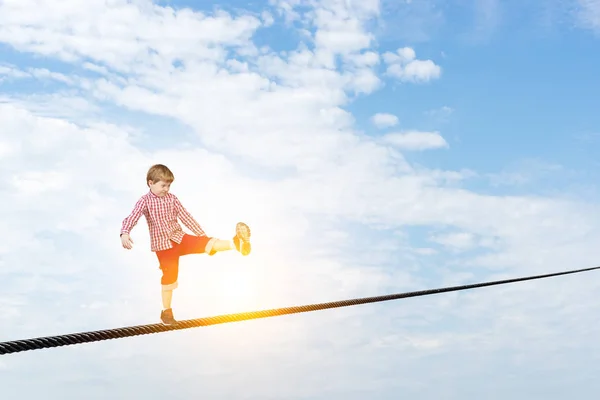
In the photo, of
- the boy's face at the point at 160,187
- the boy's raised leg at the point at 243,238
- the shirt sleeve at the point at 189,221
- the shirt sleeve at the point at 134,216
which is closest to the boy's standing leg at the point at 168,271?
the shirt sleeve at the point at 189,221

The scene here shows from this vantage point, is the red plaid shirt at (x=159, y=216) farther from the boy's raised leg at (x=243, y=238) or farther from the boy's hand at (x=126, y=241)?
the boy's raised leg at (x=243, y=238)

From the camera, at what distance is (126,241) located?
7.67 meters

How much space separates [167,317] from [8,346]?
6.82ft

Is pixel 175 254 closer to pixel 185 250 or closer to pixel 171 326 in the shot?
pixel 185 250

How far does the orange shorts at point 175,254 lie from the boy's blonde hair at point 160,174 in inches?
25.2

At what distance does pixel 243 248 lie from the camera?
7895 mm

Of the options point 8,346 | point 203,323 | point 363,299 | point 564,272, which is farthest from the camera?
point 564,272

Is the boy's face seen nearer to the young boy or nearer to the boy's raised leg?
the young boy

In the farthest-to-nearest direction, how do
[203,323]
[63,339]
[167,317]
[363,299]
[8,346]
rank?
[363,299] < [167,317] < [203,323] < [63,339] < [8,346]

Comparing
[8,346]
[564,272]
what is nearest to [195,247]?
[8,346]

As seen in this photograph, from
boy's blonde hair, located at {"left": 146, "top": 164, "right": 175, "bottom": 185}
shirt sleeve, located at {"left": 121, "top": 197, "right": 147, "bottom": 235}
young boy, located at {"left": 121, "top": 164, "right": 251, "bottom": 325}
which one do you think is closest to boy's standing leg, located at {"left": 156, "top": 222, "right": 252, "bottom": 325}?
young boy, located at {"left": 121, "top": 164, "right": 251, "bottom": 325}

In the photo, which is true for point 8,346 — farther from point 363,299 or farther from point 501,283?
point 501,283

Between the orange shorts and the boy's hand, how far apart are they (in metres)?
0.45

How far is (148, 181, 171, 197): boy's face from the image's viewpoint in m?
7.89
